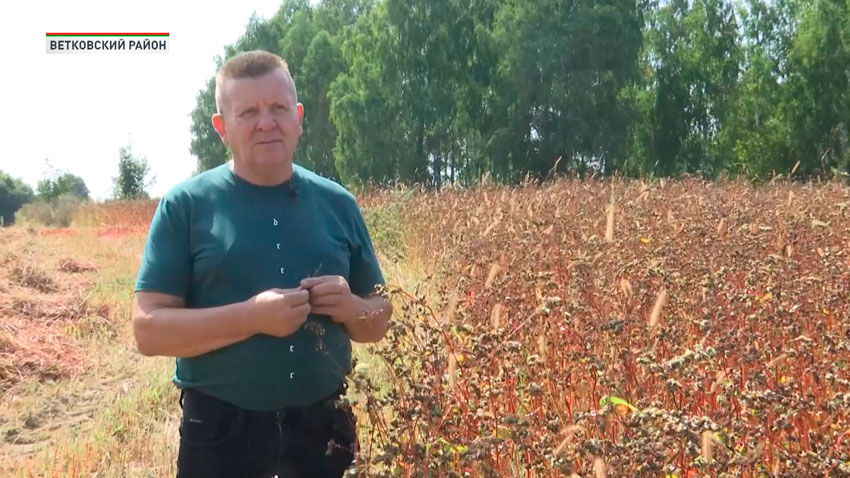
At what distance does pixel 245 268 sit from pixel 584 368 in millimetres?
1128

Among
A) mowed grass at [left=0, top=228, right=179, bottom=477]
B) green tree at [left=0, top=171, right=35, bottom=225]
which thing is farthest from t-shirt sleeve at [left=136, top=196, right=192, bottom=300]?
green tree at [left=0, top=171, right=35, bottom=225]

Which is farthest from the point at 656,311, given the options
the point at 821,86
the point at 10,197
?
the point at 10,197

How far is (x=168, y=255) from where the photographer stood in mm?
2123

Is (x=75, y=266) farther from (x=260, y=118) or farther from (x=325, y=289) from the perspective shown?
(x=325, y=289)

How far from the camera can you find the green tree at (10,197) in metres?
54.6

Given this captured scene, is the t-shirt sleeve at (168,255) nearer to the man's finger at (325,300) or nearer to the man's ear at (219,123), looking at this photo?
the man's ear at (219,123)

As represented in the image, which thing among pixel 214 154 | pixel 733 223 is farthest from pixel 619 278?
pixel 214 154

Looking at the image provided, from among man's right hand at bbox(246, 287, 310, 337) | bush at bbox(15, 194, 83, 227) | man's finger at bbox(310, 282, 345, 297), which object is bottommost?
bush at bbox(15, 194, 83, 227)

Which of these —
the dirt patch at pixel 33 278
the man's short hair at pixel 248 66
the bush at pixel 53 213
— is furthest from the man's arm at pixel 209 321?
the bush at pixel 53 213

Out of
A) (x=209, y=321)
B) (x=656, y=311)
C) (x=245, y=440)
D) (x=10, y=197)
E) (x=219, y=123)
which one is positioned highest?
(x=219, y=123)

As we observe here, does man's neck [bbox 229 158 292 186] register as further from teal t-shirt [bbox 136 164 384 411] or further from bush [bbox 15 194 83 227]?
bush [bbox 15 194 83 227]

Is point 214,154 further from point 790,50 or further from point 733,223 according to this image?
point 733,223

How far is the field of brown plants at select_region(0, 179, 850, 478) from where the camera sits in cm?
176

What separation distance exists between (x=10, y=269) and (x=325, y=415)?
33.7 ft
